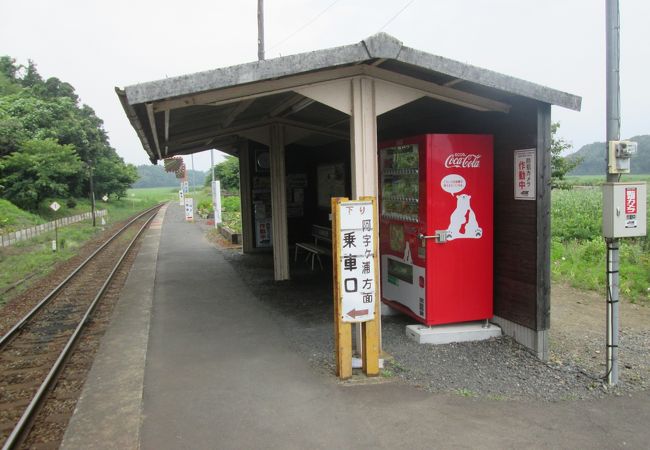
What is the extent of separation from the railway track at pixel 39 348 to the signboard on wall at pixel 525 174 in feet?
17.3

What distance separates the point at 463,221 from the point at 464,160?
698mm

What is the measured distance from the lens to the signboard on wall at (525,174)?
544 centimetres

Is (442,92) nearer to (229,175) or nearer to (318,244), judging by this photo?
(318,244)

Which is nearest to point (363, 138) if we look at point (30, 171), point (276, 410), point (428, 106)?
point (428, 106)

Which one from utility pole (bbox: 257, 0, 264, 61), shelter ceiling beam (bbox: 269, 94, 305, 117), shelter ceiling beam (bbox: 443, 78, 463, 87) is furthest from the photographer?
utility pole (bbox: 257, 0, 264, 61)

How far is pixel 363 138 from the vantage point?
5340 millimetres

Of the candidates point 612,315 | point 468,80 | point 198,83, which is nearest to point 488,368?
point 612,315

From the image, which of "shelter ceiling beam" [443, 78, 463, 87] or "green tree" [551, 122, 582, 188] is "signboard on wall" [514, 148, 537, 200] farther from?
"green tree" [551, 122, 582, 188]

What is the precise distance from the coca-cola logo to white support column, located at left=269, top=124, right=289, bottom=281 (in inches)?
188

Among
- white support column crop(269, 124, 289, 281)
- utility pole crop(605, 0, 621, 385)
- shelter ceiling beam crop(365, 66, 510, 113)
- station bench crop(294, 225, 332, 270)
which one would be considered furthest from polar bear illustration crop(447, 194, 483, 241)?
station bench crop(294, 225, 332, 270)

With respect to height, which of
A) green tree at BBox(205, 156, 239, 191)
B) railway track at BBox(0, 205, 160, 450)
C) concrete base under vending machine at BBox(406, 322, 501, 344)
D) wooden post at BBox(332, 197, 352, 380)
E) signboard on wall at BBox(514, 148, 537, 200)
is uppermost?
green tree at BBox(205, 156, 239, 191)

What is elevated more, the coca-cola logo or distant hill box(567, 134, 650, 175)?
distant hill box(567, 134, 650, 175)

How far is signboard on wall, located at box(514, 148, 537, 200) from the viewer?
5441 mm

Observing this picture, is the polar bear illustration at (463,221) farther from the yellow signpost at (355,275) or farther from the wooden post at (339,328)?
the wooden post at (339,328)
